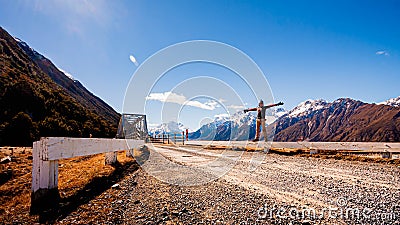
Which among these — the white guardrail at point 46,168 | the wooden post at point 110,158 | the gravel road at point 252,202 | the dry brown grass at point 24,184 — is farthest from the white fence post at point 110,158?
the white guardrail at point 46,168

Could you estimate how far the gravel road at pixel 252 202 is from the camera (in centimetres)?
272

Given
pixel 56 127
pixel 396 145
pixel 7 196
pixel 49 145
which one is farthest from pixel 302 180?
pixel 56 127

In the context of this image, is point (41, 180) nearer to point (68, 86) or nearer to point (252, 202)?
point (252, 202)

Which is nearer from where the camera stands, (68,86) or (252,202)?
(252,202)

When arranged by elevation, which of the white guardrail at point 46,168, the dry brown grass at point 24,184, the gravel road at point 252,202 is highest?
the white guardrail at point 46,168

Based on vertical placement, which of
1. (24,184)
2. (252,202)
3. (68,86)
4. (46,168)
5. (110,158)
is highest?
(68,86)

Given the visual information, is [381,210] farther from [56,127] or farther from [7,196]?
[56,127]

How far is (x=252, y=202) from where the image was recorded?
3346mm

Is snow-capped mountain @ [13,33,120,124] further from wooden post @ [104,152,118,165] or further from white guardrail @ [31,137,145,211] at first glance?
white guardrail @ [31,137,145,211]

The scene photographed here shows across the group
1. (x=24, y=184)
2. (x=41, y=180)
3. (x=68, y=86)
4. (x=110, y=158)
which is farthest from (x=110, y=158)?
(x=68, y=86)

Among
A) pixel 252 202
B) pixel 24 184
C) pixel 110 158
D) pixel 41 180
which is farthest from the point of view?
pixel 110 158

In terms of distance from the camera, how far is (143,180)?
524cm

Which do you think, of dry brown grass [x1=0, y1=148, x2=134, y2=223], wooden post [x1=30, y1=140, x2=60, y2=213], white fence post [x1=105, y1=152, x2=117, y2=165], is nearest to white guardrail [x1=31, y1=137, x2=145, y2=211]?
wooden post [x1=30, y1=140, x2=60, y2=213]

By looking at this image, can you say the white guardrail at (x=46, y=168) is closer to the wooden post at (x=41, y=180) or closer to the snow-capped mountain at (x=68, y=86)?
the wooden post at (x=41, y=180)
